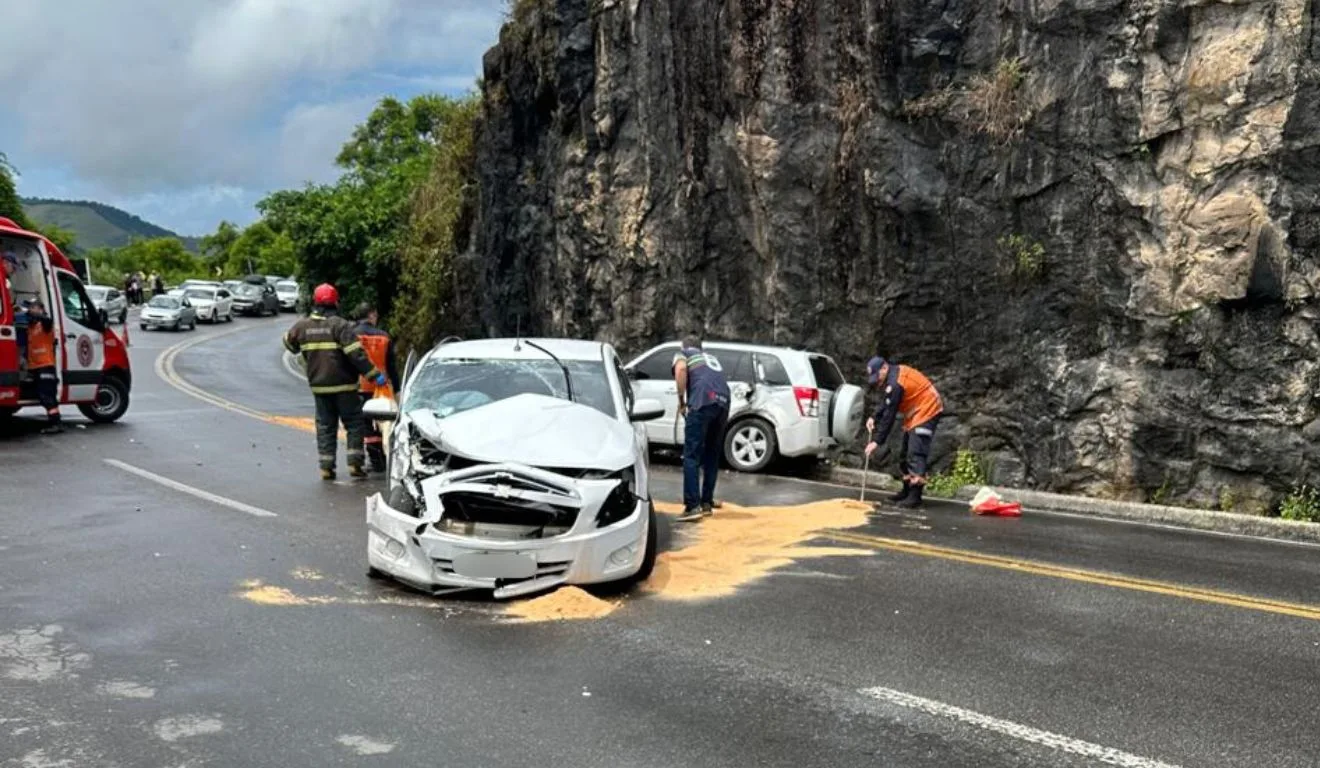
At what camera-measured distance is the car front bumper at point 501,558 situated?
22.6 ft

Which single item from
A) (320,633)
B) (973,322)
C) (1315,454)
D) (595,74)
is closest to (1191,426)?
(1315,454)

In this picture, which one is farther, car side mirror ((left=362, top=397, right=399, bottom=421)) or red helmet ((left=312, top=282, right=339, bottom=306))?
red helmet ((left=312, top=282, right=339, bottom=306))

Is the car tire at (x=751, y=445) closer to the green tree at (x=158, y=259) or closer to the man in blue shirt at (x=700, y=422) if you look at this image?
the man in blue shirt at (x=700, y=422)

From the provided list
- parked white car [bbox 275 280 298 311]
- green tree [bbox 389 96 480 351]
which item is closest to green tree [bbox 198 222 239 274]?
parked white car [bbox 275 280 298 311]

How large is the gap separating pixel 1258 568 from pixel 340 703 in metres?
7.02

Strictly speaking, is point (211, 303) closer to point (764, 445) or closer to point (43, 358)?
point (43, 358)

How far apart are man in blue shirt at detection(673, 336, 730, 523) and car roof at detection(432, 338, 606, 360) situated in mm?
1133

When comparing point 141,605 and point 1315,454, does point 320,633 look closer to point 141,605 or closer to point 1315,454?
point 141,605

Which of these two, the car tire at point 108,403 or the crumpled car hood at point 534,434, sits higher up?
the crumpled car hood at point 534,434

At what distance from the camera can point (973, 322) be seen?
15688 mm

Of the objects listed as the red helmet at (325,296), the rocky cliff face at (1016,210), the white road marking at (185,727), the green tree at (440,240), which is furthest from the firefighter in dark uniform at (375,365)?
the green tree at (440,240)

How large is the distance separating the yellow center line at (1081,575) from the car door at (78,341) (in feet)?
37.3

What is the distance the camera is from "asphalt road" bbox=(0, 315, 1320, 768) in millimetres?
4734

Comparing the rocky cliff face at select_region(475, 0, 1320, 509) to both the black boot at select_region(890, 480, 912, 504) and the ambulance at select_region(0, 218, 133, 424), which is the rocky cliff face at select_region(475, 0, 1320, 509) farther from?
the ambulance at select_region(0, 218, 133, 424)
